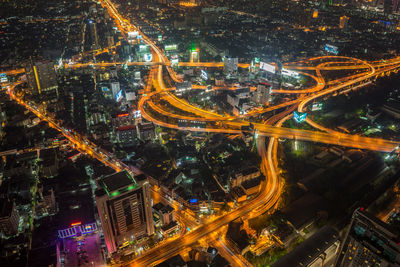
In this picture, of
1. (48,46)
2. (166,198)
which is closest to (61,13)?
(48,46)

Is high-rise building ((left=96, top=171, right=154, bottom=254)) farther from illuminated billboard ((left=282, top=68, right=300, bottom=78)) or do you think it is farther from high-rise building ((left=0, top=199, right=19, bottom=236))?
illuminated billboard ((left=282, top=68, right=300, bottom=78))

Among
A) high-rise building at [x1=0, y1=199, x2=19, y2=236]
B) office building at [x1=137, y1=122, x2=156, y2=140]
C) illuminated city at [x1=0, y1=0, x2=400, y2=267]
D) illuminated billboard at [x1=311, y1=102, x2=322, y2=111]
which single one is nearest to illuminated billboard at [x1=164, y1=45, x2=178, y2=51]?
illuminated city at [x1=0, y1=0, x2=400, y2=267]

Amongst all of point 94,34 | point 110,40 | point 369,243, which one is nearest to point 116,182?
point 369,243

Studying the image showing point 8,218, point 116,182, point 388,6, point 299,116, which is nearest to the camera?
point 116,182

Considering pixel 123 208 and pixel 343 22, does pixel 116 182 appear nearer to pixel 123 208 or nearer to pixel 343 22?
pixel 123 208

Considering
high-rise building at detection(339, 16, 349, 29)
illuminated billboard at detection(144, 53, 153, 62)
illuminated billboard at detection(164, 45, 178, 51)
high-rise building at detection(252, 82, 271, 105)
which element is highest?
high-rise building at detection(339, 16, 349, 29)

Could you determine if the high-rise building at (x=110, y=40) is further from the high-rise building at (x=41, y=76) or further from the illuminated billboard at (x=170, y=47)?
the high-rise building at (x=41, y=76)
